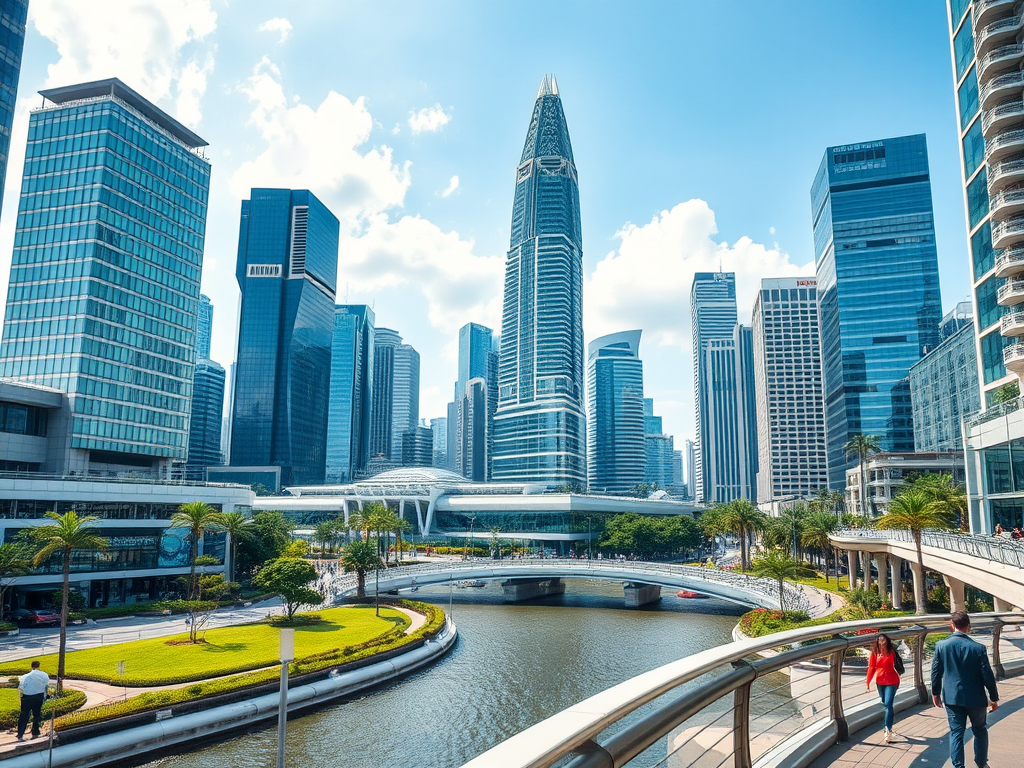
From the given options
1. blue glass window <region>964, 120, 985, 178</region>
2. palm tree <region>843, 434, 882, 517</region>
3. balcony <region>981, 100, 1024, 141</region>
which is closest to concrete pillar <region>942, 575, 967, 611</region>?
balcony <region>981, 100, 1024, 141</region>

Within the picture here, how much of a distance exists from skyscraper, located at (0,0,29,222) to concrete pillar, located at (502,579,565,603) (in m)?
81.0

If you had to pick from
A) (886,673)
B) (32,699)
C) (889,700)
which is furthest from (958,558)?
(32,699)

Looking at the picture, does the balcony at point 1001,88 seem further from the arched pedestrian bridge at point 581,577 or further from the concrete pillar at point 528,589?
the concrete pillar at point 528,589

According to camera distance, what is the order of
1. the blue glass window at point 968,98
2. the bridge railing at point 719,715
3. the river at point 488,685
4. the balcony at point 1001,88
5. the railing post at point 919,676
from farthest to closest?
the blue glass window at point 968,98, the balcony at point 1001,88, the river at point 488,685, the railing post at point 919,676, the bridge railing at point 719,715

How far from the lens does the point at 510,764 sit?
9.79 feet

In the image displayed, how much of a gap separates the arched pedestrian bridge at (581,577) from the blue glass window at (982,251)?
103 feet

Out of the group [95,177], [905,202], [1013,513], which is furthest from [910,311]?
[95,177]

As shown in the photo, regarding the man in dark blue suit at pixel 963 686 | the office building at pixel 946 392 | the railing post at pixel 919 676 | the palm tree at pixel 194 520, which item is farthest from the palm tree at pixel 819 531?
the man in dark blue suit at pixel 963 686

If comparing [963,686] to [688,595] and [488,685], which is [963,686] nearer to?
[488,685]

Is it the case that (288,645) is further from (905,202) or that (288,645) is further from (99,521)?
(905,202)

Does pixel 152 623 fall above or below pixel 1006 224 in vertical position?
below

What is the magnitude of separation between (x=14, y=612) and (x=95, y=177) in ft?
185

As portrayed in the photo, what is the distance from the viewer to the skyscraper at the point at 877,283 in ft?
530

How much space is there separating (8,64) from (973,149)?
110182mm
